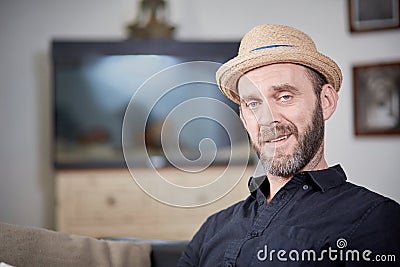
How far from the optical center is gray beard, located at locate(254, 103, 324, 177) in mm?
671

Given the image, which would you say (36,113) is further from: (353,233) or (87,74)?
(353,233)

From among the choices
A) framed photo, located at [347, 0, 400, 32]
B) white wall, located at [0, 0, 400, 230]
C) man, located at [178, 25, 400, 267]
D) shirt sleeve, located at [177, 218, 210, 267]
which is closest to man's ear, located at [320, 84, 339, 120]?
man, located at [178, 25, 400, 267]

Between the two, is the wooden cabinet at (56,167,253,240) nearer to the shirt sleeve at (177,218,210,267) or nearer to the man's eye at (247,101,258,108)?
the shirt sleeve at (177,218,210,267)

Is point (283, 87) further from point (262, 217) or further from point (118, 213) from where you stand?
point (118, 213)

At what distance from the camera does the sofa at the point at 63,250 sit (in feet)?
2.34

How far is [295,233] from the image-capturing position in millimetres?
674

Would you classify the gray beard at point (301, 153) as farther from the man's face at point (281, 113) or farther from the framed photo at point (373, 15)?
the framed photo at point (373, 15)

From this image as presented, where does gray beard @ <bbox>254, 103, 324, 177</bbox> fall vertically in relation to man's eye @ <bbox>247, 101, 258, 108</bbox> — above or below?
below

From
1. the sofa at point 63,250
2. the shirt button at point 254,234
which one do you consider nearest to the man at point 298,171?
the shirt button at point 254,234

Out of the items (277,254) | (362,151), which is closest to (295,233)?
(277,254)

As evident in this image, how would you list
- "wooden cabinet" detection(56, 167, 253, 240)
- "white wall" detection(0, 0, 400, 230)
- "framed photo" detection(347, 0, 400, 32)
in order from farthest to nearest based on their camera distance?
"white wall" detection(0, 0, 400, 230) < "wooden cabinet" detection(56, 167, 253, 240) < "framed photo" detection(347, 0, 400, 32)

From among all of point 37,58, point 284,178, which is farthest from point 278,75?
point 37,58

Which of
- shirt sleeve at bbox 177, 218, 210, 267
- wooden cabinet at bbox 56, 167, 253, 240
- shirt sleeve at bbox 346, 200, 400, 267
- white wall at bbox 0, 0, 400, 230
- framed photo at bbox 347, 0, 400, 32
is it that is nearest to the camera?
shirt sleeve at bbox 346, 200, 400, 267

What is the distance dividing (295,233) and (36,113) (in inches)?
80.1
